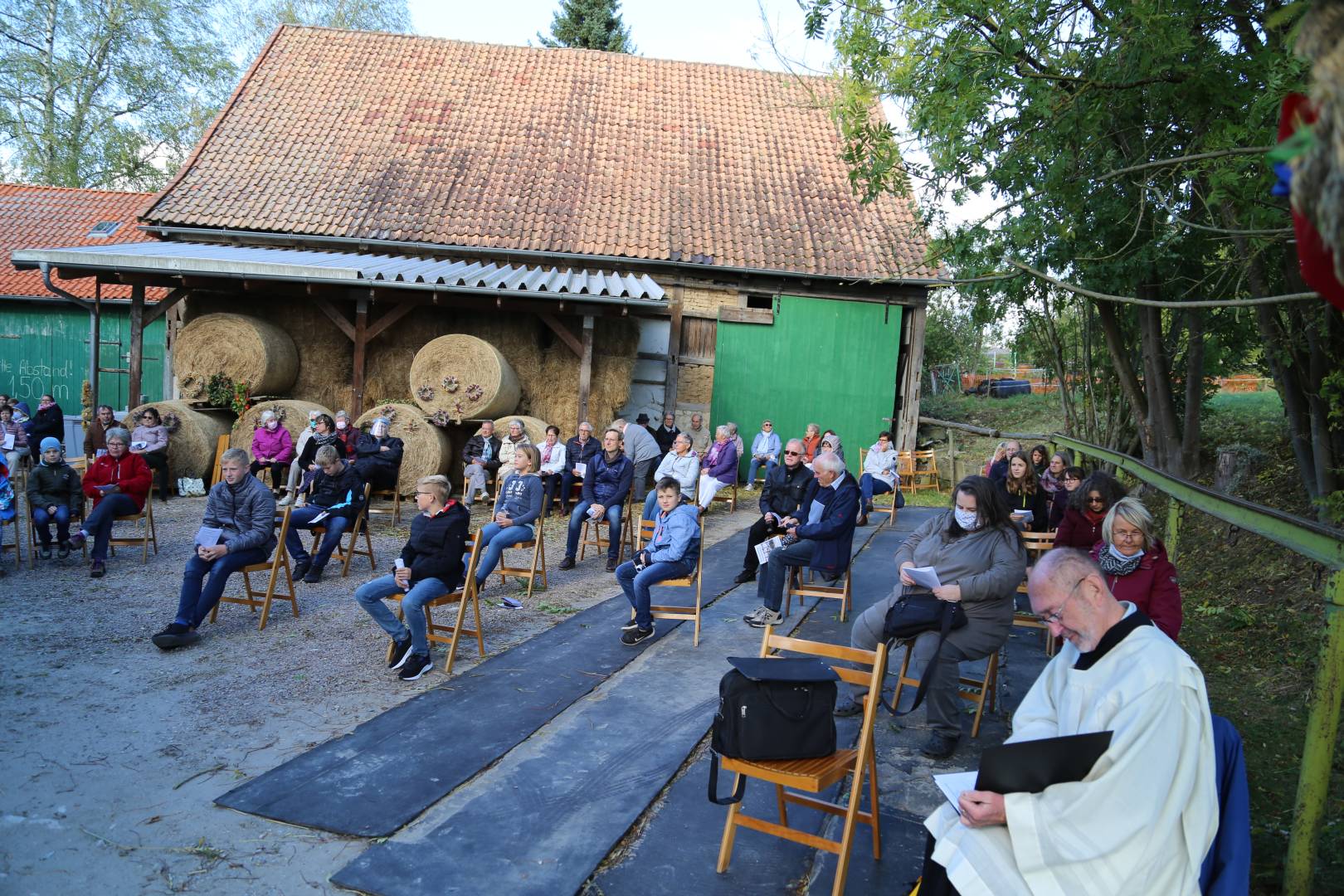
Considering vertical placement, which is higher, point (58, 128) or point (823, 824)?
point (58, 128)

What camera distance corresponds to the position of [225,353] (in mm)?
13000

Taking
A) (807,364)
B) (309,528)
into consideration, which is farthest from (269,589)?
(807,364)

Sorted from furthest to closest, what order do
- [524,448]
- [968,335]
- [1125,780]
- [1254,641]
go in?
[968,335] → [524,448] → [1254,641] → [1125,780]

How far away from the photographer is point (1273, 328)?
6.98m

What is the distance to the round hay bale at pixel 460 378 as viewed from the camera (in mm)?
12648

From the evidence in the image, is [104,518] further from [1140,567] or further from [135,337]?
[1140,567]

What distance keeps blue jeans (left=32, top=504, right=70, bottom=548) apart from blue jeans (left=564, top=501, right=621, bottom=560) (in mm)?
4689

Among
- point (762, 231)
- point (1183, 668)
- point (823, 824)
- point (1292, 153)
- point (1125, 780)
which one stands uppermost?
point (762, 231)

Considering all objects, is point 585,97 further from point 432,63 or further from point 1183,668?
point 1183,668

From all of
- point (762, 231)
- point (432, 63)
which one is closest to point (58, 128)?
point (432, 63)

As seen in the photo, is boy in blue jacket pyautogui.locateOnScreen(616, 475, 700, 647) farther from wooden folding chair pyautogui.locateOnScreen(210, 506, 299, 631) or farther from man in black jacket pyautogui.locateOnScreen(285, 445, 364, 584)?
man in black jacket pyautogui.locateOnScreen(285, 445, 364, 584)

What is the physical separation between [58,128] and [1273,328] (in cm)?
2976

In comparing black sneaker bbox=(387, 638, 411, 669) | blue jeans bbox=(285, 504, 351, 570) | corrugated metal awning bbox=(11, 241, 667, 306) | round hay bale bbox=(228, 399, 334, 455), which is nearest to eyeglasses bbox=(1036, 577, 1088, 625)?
black sneaker bbox=(387, 638, 411, 669)

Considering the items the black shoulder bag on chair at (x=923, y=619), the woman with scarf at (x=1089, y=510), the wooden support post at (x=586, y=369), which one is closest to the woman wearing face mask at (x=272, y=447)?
the wooden support post at (x=586, y=369)
